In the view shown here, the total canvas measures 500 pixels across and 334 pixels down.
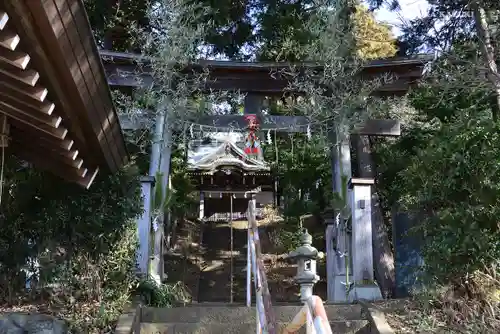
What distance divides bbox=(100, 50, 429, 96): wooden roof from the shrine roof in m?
5.86

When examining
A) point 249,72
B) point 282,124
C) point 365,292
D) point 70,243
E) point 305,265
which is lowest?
point 365,292

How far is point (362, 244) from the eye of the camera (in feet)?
22.6

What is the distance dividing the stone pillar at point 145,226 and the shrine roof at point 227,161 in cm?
773

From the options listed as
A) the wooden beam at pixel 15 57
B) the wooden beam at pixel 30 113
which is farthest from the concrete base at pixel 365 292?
the wooden beam at pixel 15 57

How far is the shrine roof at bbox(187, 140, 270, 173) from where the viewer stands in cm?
1485

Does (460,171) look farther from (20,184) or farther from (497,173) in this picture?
(20,184)

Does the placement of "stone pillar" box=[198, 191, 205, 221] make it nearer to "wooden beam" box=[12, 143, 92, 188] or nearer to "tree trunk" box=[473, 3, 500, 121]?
"tree trunk" box=[473, 3, 500, 121]

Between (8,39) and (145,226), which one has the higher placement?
(8,39)

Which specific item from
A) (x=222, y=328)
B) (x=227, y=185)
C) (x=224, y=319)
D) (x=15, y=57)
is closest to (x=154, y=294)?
(x=224, y=319)

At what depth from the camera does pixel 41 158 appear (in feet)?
16.3

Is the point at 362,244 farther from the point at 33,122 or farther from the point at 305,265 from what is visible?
the point at 33,122

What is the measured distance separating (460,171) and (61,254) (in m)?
3.72

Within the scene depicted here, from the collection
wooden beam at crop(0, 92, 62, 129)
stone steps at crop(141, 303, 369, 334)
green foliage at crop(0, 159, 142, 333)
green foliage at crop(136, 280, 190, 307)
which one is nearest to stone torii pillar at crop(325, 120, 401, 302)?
stone steps at crop(141, 303, 369, 334)

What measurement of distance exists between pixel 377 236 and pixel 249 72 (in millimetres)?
3582
